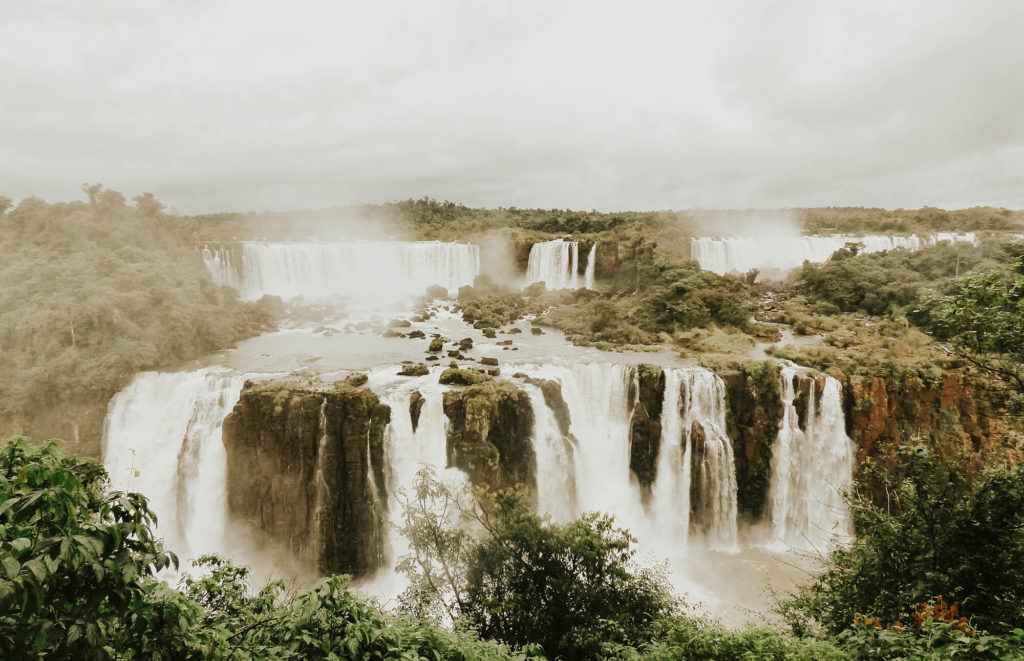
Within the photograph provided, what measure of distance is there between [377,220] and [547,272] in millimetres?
31678

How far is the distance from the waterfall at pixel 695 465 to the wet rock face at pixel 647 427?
20cm

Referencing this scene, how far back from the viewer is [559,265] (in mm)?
38688

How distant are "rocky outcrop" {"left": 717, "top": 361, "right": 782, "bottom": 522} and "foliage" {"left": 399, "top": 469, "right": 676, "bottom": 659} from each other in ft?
34.0

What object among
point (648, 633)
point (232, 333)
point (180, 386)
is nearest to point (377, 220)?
point (232, 333)

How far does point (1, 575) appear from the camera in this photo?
2070 millimetres

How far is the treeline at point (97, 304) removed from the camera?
19125 mm

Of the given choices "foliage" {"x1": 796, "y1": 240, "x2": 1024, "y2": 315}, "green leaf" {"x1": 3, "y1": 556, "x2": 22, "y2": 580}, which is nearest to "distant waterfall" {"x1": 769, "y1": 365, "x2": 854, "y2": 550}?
"foliage" {"x1": 796, "y1": 240, "x2": 1024, "y2": 315}

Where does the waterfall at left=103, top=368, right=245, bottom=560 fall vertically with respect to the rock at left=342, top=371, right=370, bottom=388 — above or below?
below

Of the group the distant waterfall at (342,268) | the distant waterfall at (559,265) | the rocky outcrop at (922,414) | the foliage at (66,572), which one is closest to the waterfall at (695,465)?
the rocky outcrop at (922,414)

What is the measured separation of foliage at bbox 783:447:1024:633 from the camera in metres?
6.06

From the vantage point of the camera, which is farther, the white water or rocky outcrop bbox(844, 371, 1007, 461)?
the white water

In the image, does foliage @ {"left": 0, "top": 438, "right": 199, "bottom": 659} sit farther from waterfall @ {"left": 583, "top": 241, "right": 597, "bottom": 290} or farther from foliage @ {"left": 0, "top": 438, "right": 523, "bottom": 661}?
waterfall @ {"left": 583, "top": 241, "right": 597, "bottom": 290}

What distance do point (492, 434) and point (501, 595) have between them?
785 centimetres

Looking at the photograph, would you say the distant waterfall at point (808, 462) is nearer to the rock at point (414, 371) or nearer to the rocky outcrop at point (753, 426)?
the rocky outcrop at point (753, 426)
